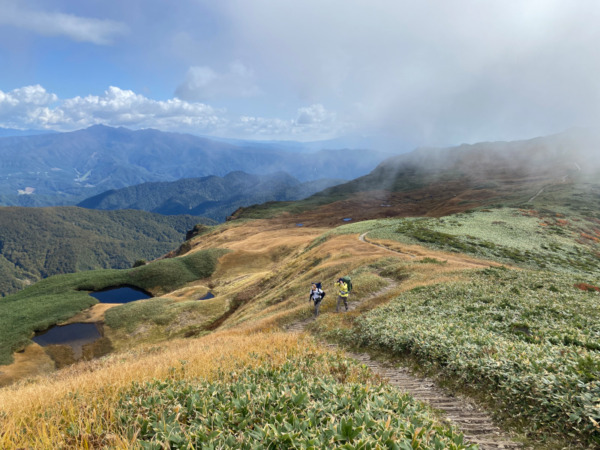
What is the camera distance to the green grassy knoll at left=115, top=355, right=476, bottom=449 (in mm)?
4551

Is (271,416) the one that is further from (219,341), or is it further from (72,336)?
(72,336)

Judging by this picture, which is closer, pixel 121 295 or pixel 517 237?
pixel 517 237

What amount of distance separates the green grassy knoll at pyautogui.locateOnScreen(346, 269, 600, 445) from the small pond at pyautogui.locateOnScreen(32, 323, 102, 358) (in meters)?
56.7

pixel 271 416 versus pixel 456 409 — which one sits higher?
pixel 271 416

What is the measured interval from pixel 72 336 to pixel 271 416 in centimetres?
6870

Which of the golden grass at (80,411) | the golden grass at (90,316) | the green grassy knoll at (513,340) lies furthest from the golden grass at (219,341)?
the green grassy knoll at (513,340)

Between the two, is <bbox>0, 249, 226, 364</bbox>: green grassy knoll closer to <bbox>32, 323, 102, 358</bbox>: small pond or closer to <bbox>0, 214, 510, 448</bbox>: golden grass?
<bbox>32, 323, 102, 358</bbox>: small pond

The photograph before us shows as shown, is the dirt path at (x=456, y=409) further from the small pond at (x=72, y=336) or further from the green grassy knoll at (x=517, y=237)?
the small pond at (x=72, y=336)

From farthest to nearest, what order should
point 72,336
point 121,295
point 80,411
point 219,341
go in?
1. point 121,295
2. point 72,336
3. point 219,341
4. point 80,411

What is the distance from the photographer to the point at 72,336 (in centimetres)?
5706

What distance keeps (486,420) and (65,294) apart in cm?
9401

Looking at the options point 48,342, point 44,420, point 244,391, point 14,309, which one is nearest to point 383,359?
point 244,391

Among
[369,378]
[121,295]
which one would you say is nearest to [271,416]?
[369,378]


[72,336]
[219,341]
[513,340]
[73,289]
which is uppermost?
[513,340]
